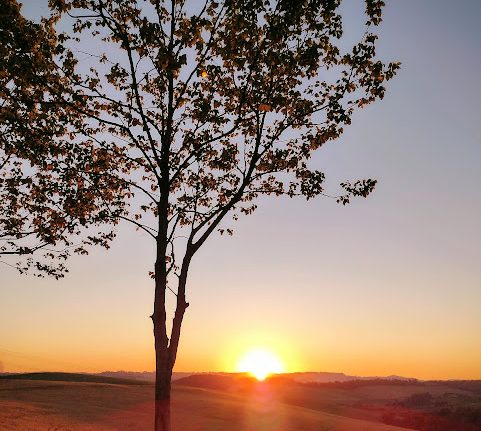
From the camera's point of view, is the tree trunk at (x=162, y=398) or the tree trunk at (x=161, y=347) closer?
the tree trunk at (x=162, y=398)

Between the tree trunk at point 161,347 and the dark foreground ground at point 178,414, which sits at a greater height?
the tree trunk at point 161,347

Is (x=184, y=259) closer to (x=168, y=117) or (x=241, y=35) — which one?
(x=168, y=117)

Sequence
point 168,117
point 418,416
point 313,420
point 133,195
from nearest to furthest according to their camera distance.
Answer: point 168,117 < point 133,195 < point 313,420 < point 418,416

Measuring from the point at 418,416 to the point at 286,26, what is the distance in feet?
140

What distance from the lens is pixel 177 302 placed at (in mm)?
17500

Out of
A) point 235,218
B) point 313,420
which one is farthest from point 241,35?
point 313,420

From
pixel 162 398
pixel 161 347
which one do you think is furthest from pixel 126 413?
pixel 161 347

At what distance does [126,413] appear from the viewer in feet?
109

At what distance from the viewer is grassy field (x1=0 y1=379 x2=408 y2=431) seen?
28281mm

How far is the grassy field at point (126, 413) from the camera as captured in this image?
28.3 metres

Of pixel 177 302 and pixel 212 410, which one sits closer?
pixel 177 302

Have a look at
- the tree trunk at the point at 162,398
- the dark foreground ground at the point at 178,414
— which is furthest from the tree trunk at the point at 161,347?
the dark foreground ground at the point at 178,414

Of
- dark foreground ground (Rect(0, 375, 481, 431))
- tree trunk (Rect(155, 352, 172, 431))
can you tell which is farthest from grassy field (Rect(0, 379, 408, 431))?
tree trunk (Rect(155, 352, 172, 431))

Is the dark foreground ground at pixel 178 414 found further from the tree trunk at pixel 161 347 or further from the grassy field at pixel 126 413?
the tree trunk at pixel 161 347
